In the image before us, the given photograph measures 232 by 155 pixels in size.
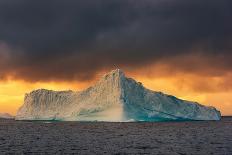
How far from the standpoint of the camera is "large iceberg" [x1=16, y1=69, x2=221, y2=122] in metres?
133

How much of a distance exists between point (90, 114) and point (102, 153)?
3347 inches

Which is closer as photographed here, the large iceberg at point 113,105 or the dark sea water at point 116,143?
the dark sea water at point 116,143

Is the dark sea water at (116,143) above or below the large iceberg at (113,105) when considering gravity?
below

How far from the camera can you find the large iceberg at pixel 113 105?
133m

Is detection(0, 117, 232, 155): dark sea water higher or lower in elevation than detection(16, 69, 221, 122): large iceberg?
lower

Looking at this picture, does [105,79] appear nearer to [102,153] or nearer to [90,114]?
[90,114]

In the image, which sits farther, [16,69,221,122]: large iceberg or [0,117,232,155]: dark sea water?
[16,69,221,122]: large iceberg

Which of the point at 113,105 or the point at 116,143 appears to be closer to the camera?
the point at 116,143

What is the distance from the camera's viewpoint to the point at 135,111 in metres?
134

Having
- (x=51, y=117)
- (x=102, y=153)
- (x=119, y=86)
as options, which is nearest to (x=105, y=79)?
(x=119, y=86)

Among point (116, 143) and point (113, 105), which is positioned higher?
point (113, 105)

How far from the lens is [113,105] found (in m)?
132

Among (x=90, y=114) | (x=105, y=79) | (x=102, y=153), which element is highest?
(x=105, y=79)

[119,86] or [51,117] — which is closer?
[119,86]
